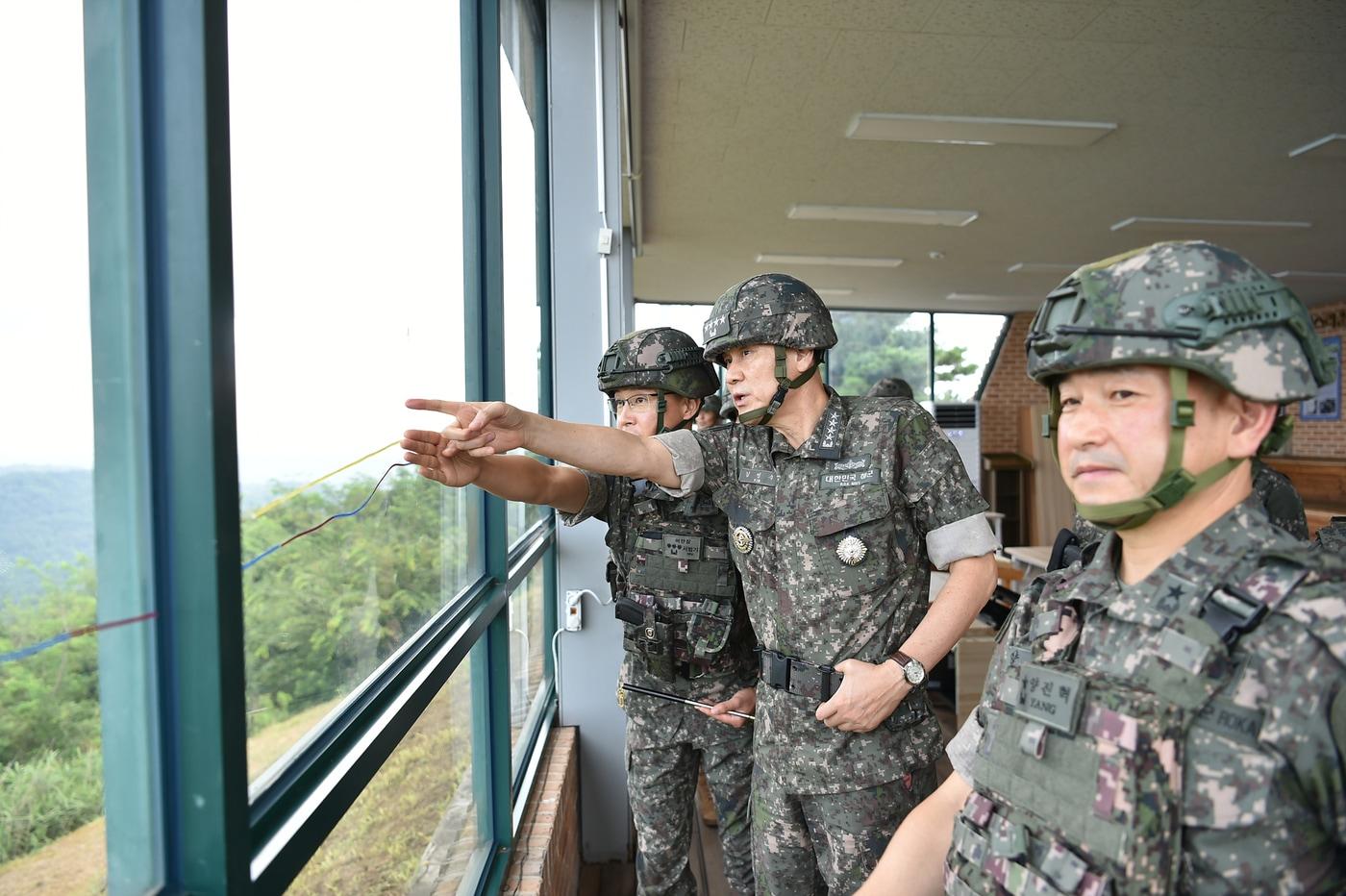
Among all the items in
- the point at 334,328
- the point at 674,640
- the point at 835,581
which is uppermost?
the point at 334,328

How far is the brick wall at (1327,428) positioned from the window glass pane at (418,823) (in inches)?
471

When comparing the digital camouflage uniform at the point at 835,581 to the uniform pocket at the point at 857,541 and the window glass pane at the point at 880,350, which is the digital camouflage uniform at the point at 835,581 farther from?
the window glass pane at the point at 880,350

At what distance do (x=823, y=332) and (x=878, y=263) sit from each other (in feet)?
23.1

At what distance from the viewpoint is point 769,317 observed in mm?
1899

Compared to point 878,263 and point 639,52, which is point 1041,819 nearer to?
point 639,52

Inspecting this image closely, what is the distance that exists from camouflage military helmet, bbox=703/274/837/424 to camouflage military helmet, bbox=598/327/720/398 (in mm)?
338

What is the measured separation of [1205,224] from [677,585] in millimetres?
6727

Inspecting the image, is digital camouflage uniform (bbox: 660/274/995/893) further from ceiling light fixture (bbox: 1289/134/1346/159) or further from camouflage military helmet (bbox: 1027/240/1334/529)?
ceiling light fixture (bbox: 1289/134/1346/159)

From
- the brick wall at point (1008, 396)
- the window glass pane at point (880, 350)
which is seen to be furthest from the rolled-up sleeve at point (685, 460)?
the brick wall at point (1008, 396)

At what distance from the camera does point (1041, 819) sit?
0.97 m

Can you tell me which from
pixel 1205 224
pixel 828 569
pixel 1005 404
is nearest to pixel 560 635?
pixel 828 569

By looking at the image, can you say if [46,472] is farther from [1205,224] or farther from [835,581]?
[1205,224]

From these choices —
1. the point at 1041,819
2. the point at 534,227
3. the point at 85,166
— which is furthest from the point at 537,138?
the point at 1041,819

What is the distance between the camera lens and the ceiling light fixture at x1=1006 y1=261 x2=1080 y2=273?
847 cm
